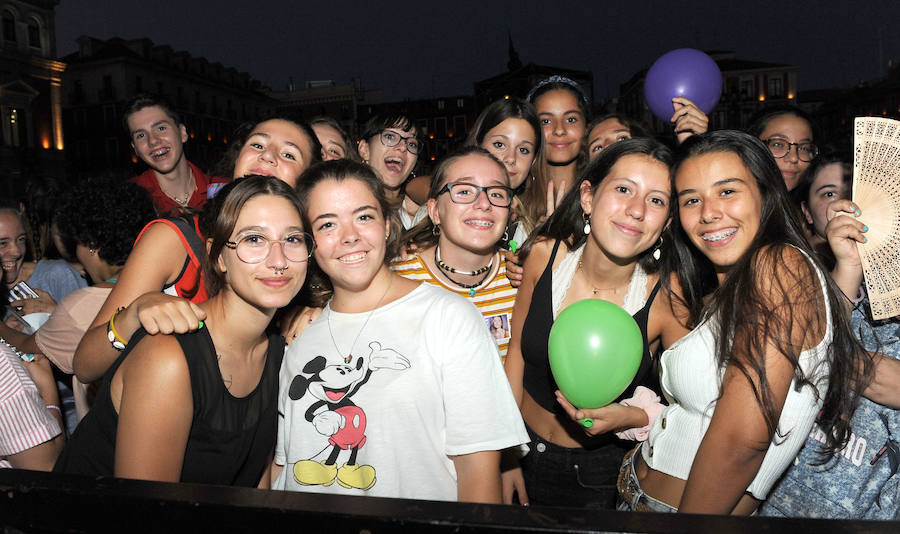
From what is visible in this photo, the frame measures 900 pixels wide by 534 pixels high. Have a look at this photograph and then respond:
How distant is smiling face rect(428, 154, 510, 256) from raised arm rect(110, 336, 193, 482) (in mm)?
1428

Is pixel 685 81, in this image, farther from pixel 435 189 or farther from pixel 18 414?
pixel 18 414

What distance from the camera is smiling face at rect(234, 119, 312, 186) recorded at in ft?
9.82

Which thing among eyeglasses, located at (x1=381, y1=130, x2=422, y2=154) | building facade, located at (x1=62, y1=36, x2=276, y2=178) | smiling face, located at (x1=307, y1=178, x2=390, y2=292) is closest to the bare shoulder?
smiling face, located at (x1=307, y1=178, x2=390, y2=292)

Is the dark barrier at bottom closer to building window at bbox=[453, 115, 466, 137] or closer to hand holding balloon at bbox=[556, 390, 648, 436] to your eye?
hand holding balloon at bbox=[556, 390, 648, 436]

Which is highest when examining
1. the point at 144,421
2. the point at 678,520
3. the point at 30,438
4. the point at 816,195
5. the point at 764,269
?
the point at 816,195

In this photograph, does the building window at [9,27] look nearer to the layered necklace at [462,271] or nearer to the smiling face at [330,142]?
the smiling face at [330,142]

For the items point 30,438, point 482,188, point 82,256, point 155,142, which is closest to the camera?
point 30,438

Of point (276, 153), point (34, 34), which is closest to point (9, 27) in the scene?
point (34, 34)

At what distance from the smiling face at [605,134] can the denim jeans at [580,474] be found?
2096mm

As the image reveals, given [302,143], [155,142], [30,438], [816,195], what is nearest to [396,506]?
[30,438]

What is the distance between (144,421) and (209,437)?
9.3 inches

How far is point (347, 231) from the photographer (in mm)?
2256

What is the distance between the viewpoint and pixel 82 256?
3.10 m

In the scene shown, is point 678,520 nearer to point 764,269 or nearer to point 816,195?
point 764,269
